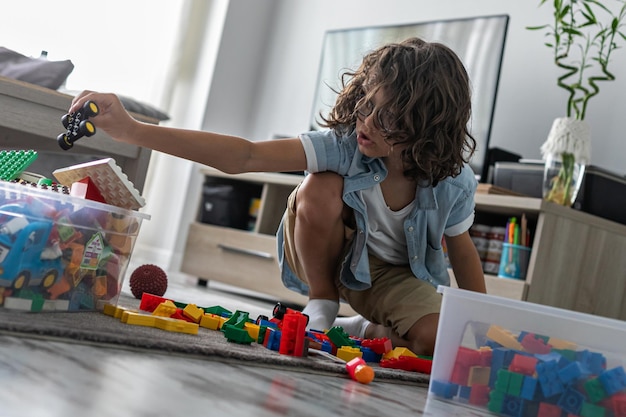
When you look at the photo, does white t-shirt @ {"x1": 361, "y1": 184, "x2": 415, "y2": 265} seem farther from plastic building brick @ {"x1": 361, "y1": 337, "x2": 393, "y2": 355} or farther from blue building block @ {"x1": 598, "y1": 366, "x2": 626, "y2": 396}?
blue building block @ {"x1": 598, "y1": 366, "x2": 626, "y2": 396}

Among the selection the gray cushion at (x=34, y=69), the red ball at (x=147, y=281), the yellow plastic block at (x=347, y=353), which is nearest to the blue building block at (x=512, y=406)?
the yellow plastic block at (x=347, y=353)

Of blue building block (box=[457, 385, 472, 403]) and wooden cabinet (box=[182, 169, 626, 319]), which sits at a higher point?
wooden cabinet (box=[182, 169, 626, 319])

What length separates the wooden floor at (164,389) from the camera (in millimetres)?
755

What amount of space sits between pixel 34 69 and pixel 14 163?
2.45 feet

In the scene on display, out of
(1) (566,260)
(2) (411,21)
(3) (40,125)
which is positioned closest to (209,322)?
(3) (40,125)

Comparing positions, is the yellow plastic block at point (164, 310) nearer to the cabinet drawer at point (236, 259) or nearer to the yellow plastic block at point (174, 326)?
the yellow plastic block at point (174, 326)

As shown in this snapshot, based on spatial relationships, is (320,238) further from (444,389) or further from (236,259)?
(236,259)

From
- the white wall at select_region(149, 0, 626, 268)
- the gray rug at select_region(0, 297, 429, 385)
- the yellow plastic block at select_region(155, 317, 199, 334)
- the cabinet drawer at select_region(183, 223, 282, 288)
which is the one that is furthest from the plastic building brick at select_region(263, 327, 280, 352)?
the white wall at select_region(149, 0, 626, 268)

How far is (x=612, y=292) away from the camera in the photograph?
2486mm

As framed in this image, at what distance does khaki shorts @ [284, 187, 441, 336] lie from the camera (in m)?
1.67

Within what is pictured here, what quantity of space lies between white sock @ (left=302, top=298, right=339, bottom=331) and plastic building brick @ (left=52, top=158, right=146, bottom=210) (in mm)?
512

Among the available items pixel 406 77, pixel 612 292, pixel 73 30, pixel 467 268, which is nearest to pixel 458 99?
pixel 406 77

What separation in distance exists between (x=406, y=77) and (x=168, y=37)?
2579 millimetres

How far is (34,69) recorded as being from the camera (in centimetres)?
219
